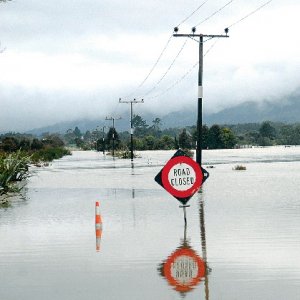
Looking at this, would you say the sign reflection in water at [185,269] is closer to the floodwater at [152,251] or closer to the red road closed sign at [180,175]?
the floodwater at [152,251]

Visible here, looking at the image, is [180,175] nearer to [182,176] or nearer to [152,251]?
[182,176]

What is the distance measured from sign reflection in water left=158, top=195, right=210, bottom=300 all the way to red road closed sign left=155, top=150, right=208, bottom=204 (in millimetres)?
2005

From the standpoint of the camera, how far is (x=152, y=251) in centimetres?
1128

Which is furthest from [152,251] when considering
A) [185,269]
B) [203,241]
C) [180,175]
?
[180,175]

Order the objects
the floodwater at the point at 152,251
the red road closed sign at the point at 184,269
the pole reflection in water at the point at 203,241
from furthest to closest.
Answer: the red road closed sign at the point at 184,269
the pole reflection in water at the point at 203,241
the floodwater at the point at 152,251

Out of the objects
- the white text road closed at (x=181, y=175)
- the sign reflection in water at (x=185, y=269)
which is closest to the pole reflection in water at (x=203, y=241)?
the sign reflection in water at (x=185, y=269)

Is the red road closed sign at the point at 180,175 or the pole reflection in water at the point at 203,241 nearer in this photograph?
the pole reflection in water at the point at 203,241

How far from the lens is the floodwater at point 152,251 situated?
8.30 meters

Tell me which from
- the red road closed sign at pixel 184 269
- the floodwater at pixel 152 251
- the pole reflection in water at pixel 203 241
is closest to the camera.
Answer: the floodwater at pixel 152 251

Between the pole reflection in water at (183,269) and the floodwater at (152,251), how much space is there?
13 mm

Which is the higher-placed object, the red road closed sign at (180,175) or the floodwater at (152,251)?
the red road closed sign at (180,175)

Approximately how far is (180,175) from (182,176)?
0.05 meters

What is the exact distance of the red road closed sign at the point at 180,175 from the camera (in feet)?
44.8

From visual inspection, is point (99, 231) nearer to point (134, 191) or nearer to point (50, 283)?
point (50, 283)
